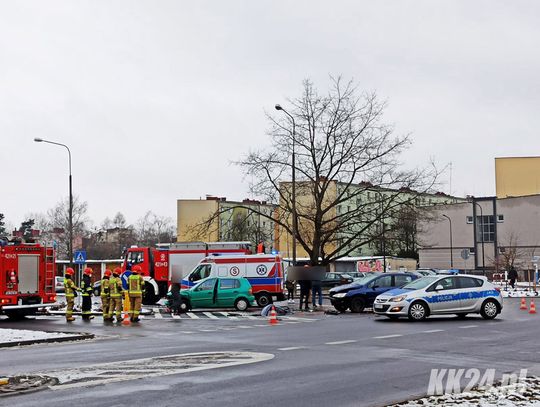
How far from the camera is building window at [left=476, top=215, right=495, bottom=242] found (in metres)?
86.5

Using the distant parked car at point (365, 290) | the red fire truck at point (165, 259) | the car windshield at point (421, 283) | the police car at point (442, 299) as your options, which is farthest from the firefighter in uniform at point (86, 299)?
the car windshield at point (421, 283)

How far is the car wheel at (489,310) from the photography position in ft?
76.0

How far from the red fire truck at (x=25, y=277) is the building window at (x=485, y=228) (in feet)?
222

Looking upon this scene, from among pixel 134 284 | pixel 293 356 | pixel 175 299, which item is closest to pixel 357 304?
pixel 175 299

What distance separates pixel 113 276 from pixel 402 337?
1120 cm

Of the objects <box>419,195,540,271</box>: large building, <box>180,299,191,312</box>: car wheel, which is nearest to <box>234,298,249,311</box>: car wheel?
<box>180,299,191,312</box>: car wheel

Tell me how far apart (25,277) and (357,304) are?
1253 centimetres

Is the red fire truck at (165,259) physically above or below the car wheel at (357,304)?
above

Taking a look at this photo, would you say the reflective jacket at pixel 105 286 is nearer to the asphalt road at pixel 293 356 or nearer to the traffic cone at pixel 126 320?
the asphalt road at pixel 293 356

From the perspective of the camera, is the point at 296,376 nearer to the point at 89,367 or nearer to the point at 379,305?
the point at 89,367

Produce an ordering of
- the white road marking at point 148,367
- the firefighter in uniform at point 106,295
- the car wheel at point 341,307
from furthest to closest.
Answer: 1. the car wheel at point 341,307
2. the firefighter in uniform at point 106,295
3. the white road marking at point 148,367

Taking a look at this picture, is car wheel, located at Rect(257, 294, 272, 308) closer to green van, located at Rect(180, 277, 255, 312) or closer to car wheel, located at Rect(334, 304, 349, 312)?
green van, located at Rect(180, 277, 255, 312)

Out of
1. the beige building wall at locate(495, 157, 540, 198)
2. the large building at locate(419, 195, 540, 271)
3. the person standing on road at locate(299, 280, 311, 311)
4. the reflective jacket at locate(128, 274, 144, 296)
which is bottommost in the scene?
the person standing on road at locate(299, 280, 311, 311)

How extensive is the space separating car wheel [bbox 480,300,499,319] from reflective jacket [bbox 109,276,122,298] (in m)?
11.9
